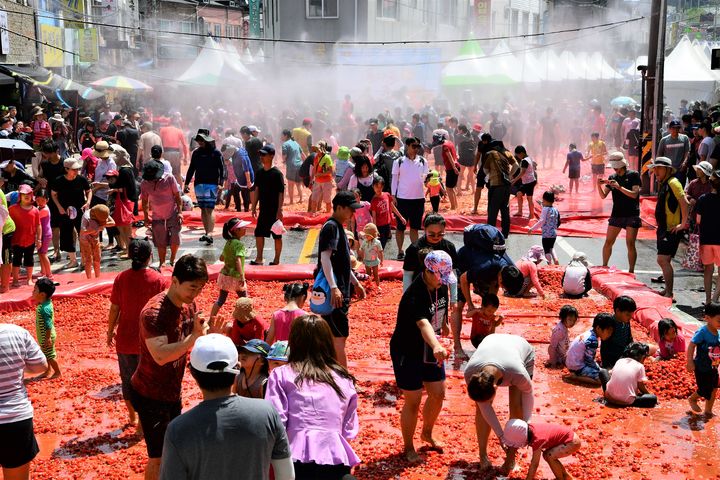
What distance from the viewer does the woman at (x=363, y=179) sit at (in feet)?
46.3

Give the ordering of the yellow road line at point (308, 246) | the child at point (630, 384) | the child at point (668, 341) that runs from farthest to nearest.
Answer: the yellow road line at point (308, 246) → the child at point (668, 341) → the child at point (630, 384)

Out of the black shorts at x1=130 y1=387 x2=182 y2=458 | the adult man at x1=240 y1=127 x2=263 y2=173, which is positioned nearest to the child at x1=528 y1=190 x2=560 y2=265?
the adult man at x1=240 y1=127 x2=263 y2=173

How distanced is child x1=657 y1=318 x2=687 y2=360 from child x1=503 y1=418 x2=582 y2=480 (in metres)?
3.29

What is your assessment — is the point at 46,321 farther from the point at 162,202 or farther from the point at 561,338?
the point at 561,338

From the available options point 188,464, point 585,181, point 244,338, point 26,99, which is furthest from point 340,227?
point 26,99

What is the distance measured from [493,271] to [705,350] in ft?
6.89

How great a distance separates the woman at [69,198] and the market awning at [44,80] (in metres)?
17.3

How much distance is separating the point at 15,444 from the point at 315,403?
85.5 inches

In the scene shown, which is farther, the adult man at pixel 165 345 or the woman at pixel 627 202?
the woman at pixel 627 202

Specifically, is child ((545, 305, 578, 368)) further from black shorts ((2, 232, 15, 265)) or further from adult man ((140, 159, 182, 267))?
black shorts ((2, 232, 15, 265))

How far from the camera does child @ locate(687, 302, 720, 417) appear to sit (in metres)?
7.80

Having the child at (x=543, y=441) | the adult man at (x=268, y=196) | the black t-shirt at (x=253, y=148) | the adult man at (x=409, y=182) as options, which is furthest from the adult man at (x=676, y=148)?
the child at (x=543, y=441)

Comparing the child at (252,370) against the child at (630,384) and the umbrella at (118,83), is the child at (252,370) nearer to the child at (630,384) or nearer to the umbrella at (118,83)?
the child at (630,384)

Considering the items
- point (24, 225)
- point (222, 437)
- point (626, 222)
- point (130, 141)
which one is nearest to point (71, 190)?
point (24, 225)
